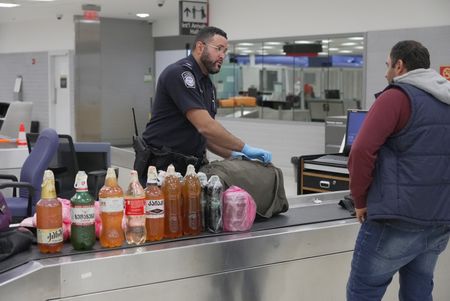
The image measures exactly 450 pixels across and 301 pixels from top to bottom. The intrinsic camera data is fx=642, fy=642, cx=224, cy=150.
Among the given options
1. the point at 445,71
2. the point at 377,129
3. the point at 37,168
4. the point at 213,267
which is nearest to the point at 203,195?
the point at 213,267

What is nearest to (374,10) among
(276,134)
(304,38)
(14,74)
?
(304,38)

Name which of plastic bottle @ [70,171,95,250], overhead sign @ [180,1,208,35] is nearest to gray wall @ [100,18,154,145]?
overhead sign @ [180,1,208,35]

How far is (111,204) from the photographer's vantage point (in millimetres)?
2455

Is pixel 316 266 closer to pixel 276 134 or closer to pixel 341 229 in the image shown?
pixel 341 229

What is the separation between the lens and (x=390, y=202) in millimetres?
2371

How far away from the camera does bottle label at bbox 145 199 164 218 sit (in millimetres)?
2539

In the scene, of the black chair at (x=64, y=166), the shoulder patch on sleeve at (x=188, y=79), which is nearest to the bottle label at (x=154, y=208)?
the shoulder patch on sleeve at (x=188, y=79)

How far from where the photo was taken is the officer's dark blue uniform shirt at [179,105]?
9.66 feet

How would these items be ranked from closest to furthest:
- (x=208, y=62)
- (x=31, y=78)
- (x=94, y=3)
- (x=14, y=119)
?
1. (x=208, y=62)
2. (x=14, y=119)
3. (x=94, y=3)
4. (x=31, y=78)

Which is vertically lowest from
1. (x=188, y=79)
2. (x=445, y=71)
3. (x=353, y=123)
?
(x=353, y=123)

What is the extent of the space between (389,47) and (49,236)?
793 centimetres

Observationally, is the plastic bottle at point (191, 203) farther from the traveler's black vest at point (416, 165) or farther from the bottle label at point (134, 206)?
the traveler's black vest at point (416, 165)

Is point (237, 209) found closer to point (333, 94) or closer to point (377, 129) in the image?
point (377, 129)

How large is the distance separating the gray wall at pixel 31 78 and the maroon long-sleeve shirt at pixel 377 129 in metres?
14.8
